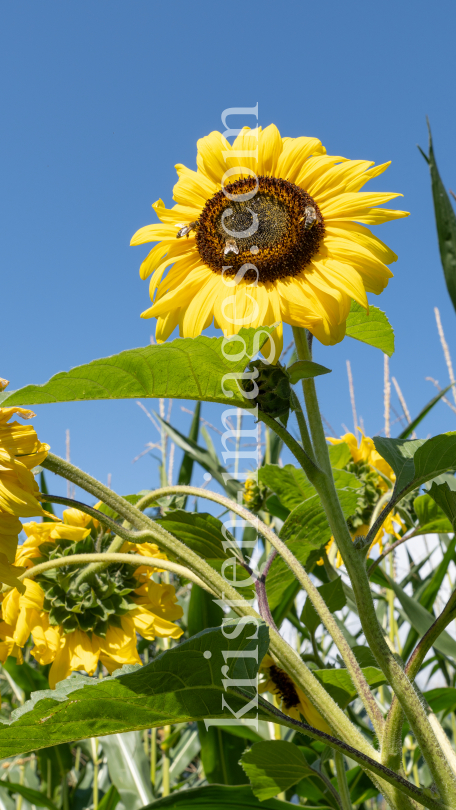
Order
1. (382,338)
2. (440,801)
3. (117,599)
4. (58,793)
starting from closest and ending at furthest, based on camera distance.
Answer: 1. (440,801)
2. (382,338)
3. (117,599)
4. (58,793)

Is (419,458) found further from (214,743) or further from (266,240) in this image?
(214,743)

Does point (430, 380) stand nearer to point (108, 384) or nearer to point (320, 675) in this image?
point (320, 675)

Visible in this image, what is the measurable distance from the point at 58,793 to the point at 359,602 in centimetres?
131

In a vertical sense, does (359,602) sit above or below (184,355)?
below

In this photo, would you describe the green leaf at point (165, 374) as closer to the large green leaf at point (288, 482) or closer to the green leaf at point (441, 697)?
the large green leaf at point (288, 482)

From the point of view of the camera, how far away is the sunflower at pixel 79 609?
29.1 inches

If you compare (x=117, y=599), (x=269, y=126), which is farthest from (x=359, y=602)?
(x=269, y=126)

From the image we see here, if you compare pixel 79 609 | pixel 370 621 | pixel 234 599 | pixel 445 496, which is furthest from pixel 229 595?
pixel 79 609

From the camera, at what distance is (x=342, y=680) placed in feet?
2.30

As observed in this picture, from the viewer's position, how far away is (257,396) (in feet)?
1.54

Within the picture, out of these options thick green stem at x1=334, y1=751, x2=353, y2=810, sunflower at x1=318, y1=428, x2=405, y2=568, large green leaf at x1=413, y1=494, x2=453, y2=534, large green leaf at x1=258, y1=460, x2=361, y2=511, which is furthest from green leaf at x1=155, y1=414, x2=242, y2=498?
thick green stem at x1=334, y1=751, x2=353, y2=810

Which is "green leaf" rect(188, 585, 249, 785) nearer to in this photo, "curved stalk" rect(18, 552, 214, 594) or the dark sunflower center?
"curved stalk" rect(18, 552, 214, 594)

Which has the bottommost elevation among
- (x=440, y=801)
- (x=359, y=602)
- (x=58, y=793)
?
(x=58, y=793)

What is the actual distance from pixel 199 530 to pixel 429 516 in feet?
0.96
